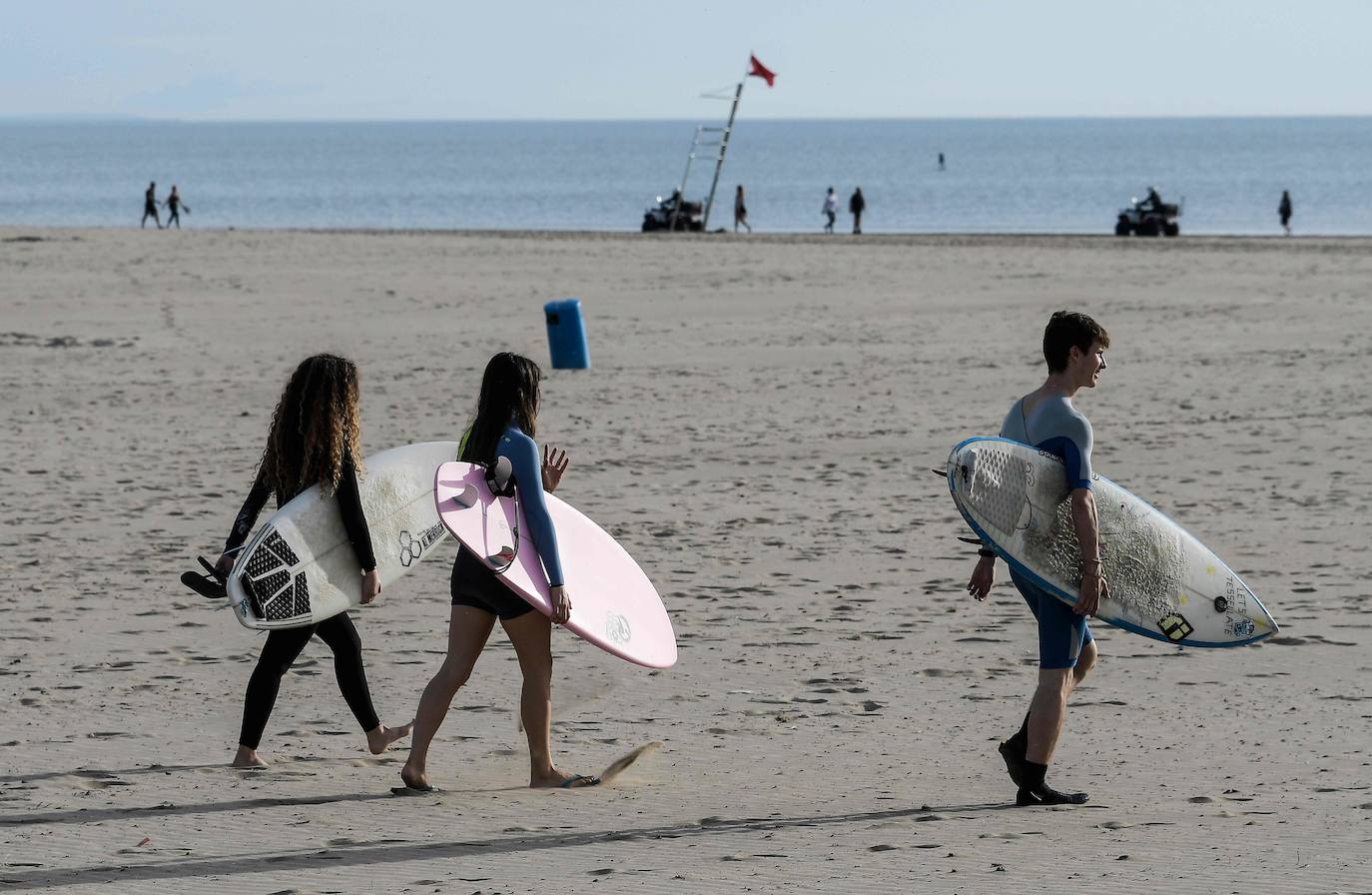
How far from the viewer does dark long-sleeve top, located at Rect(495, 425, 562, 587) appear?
206 inches

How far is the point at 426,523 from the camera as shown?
6.32m

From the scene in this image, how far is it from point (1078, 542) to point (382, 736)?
237 centimetres

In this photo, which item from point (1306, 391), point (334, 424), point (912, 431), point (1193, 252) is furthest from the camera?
point (1193, 252)

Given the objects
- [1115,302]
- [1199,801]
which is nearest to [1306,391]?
[1115,302]

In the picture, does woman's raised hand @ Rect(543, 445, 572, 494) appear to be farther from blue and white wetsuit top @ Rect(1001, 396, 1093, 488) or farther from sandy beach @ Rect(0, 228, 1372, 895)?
blue and white wetsuit top @ Rect(1001, 396, 1093, 488)

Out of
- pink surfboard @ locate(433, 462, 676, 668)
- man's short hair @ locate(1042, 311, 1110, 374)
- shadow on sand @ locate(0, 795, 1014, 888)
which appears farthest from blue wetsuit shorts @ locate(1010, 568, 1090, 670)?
pink surfboard @ locate(433, 462, 676, 668)

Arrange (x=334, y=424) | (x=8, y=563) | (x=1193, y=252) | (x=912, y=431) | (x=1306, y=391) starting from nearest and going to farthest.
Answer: (x=334, y=424) < (x=8, y=563) < (x=912, y=431) < (x=1306, y=391) < (x=1193, y=252)

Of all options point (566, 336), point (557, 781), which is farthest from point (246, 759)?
point (566, 336)

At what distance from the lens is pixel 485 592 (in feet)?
17.6

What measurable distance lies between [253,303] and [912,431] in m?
12.3

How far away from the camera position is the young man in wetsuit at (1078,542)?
5074 millimetres

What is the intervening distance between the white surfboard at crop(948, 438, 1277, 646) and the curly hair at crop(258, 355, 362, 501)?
1.95m

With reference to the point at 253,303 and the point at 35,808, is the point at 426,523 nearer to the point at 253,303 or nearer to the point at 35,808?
the point at 35,808

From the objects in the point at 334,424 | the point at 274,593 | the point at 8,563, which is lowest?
the point at 8,563
